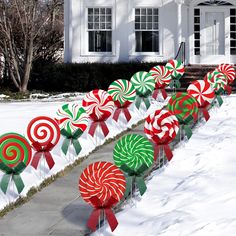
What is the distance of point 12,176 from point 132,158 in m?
1.51

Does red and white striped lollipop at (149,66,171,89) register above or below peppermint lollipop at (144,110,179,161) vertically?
above

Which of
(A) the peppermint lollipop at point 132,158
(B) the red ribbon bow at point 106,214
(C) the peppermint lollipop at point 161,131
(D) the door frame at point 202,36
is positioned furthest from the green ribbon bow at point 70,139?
(D) the door frame at point 202,36

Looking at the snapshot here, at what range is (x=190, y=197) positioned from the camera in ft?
24.5

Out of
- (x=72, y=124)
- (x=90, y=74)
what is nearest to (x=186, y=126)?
(x=72, y=124)

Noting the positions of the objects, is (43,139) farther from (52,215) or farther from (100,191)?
(100,191)

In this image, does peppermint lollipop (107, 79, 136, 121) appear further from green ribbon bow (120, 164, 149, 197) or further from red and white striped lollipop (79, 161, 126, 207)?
red and white striped lollipop (79, 161, 126, 207)

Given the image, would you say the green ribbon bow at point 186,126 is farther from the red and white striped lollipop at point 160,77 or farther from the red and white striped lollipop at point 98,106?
the red and white striped lollipop at point 160,77

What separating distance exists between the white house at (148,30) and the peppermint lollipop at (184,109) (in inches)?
462

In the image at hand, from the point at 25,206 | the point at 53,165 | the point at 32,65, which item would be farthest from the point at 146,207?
the point at 32,65

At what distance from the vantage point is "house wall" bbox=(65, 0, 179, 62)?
22688mm

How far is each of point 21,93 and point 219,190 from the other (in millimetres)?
15097

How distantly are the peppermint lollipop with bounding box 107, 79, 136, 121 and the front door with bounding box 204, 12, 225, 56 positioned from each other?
34.3 ft

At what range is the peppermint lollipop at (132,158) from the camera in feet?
24.4

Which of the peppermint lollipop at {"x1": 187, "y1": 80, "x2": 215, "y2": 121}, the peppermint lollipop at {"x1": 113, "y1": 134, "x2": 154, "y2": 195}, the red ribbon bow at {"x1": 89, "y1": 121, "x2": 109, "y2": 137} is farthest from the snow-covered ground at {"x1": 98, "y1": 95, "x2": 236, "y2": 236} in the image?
the peppermint lollipop at {"x1": 187, "y1": 80, "x2": 215, "y2": 121}
